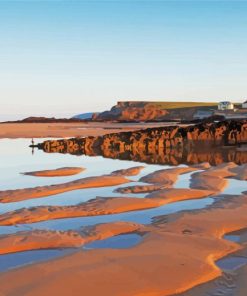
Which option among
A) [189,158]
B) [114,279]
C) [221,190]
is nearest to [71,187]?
[221,190]

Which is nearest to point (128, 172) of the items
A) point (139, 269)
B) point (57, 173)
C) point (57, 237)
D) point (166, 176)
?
point (166, 176)

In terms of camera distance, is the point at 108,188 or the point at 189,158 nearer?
the point at 108,188

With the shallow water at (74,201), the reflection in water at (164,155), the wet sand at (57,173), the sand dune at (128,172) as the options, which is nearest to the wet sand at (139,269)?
the shallow water at (74,201)

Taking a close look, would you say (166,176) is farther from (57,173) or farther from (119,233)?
(119,233)

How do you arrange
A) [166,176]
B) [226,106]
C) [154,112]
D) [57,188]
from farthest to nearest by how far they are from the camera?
1. [154,112]
2. [226,106]
3. [166,176]
4. [57,188]

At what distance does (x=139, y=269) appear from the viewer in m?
6.20

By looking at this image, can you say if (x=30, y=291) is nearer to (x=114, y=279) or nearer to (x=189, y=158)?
(x=114, y=279)

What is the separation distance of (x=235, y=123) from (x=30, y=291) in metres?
32.0

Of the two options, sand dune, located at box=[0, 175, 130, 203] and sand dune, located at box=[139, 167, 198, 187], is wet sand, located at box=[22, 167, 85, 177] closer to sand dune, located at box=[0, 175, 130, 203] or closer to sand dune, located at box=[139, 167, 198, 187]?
sand dune, located at box=[0, 175, 130, 203]

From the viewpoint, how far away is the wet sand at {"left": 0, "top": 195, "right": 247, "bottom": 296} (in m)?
5.53

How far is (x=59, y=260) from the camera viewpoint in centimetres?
659

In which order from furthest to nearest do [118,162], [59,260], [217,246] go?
[118,162] → [217,246] → [59,260]

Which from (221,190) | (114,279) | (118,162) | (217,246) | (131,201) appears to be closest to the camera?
(114,279)

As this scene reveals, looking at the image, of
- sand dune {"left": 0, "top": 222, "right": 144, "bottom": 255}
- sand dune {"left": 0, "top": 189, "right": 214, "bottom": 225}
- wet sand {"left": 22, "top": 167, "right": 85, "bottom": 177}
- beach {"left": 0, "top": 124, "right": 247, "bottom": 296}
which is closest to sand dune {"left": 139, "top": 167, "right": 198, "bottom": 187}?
beach {"left": 0, "top": 124, "right": 247, "bottom": 296}
